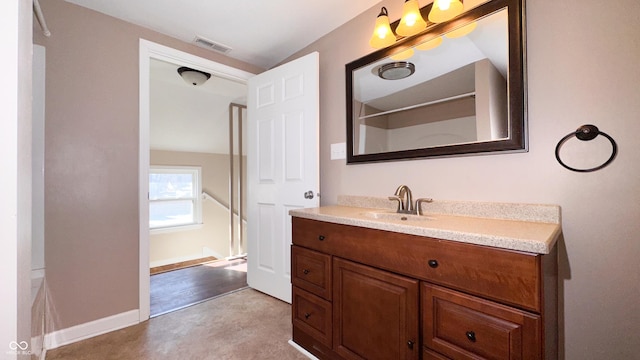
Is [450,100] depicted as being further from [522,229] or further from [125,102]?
[125,102]

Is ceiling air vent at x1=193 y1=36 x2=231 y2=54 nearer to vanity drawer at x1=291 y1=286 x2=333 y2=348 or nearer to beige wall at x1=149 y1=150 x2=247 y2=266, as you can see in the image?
vanity drawer at x1=291 y1=286 x2=333 y2=348

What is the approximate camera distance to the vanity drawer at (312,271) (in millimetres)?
1440

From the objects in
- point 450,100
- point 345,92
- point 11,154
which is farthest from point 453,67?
point 11,154

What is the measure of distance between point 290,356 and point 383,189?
1.20 meters

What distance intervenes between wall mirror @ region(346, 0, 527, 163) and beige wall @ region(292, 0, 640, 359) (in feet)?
0.25

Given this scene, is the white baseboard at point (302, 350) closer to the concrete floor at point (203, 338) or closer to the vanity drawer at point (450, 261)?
the concrete floor at point (203, 338)

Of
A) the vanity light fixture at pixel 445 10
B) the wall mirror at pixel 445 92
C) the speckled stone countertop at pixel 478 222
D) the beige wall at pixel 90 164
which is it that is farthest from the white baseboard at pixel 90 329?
the vanity light fixture at pixel 445 10

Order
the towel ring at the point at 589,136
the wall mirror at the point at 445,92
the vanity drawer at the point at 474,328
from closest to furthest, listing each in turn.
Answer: the vanity drawer at the point at 474,328 → the towel ring at the point at 589,136 → the wall mirror at the point at 445,92

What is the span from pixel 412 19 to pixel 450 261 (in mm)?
1336

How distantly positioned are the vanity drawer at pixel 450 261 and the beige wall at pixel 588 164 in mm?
520

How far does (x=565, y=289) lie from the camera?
1134mm

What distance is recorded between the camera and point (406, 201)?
157cm

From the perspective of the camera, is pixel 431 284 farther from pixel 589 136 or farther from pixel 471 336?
pixel 589 136

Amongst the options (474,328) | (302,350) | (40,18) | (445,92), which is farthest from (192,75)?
(474,328)
